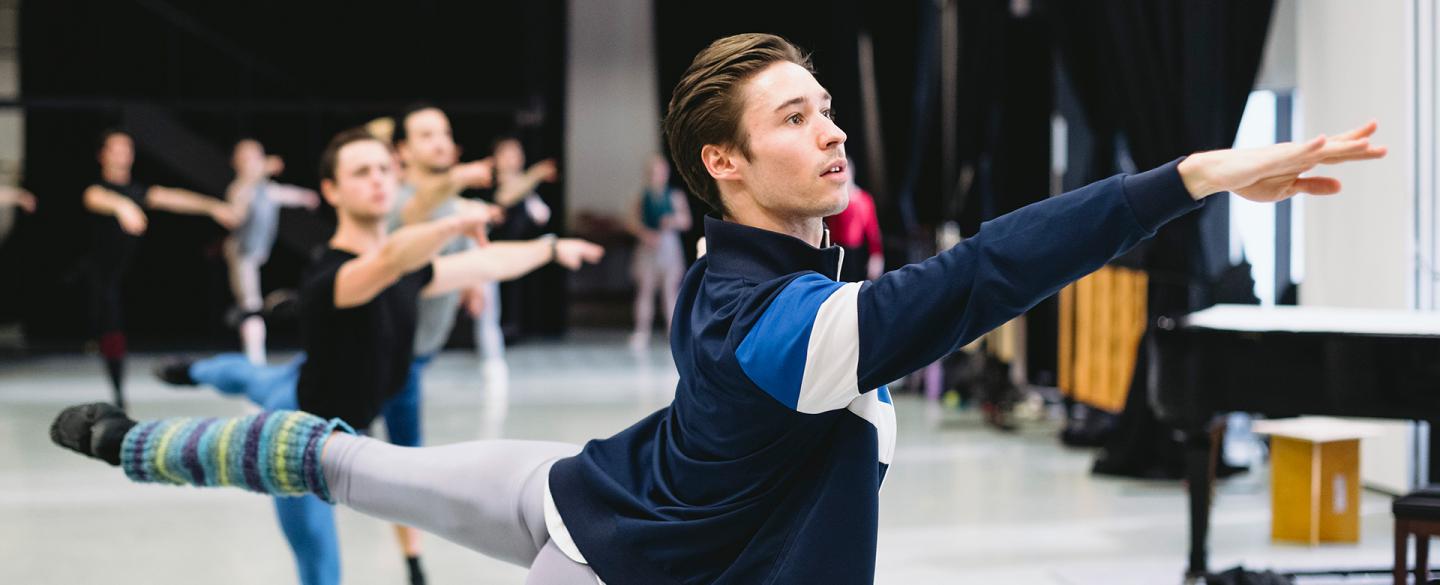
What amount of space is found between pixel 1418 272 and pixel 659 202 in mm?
7517

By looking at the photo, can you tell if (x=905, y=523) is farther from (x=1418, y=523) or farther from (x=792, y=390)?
(x=792, y=390)

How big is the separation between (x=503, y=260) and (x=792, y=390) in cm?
189

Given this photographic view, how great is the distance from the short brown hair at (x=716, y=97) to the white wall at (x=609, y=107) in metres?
14.2

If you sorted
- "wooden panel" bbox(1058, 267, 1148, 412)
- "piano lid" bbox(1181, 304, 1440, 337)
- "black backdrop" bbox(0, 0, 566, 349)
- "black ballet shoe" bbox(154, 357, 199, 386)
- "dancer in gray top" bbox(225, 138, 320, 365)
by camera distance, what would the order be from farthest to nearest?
1. "black backdrop" bbox(0, 0, 566, 349)
2. "dancer in gray top" bbox(225, 138, 320, 365)
3. "wooden panel" bbox(1058, 267, 1148, 412)
4. "black ballet shoe" bbox(154, 357, 199, 386)
5. "piano lid" bbox(1181, 304, 1440, 337)

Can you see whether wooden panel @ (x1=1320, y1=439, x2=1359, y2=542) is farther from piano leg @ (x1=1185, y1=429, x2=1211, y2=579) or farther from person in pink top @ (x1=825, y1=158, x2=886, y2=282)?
person in pink top @ (x1=825, y1=158, x2=886, y2=282)

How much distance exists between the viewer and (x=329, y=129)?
485 inches

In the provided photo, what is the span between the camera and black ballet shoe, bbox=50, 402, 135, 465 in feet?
7.86

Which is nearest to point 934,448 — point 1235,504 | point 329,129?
point 1235,504

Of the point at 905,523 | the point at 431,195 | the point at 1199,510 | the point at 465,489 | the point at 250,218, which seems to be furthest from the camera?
the point at 250,218

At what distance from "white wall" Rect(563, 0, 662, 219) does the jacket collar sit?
1429 centimetres

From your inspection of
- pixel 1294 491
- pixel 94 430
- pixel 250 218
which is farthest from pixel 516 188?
pixel 94 430

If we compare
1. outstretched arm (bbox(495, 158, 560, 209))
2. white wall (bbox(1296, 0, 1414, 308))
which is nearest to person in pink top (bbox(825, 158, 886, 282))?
outstretched arm (bbox(495, 158, 560, 209))

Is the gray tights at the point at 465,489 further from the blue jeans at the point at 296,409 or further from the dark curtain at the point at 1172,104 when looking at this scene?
the dark curtain at the point at 1172,104

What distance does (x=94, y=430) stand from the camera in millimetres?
2422
